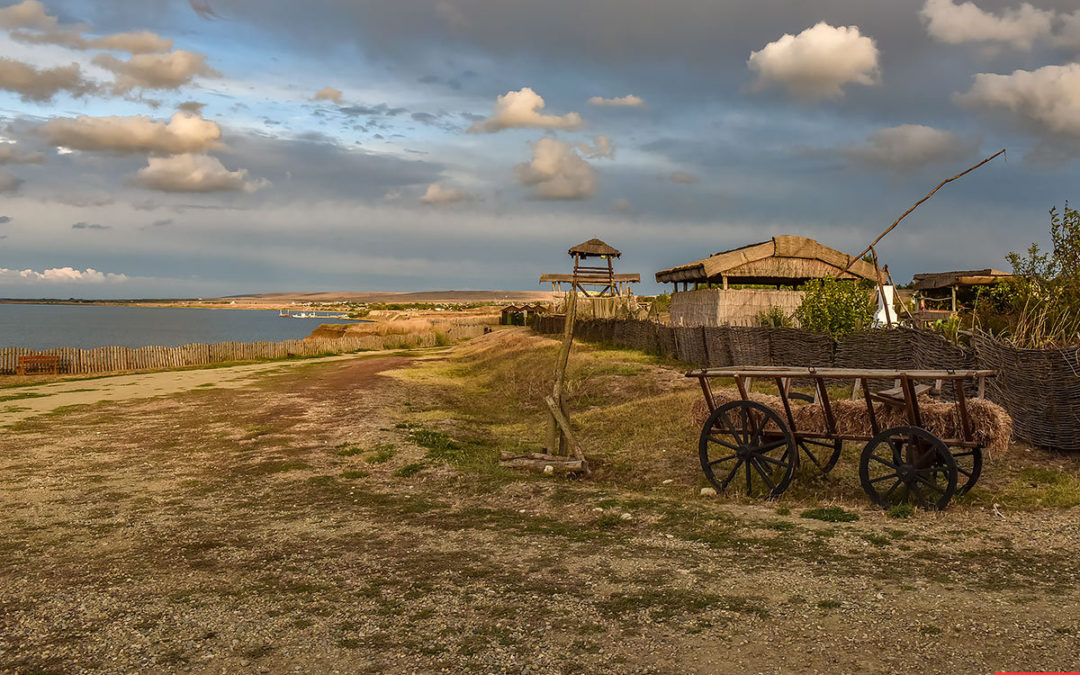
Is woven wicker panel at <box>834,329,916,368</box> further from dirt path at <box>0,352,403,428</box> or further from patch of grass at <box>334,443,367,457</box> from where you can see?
dirt path at <box>0,352,403,428</box>

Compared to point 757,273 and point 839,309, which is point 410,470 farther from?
point 757,273

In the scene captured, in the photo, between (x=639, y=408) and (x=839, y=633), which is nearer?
(x=839, y=633)

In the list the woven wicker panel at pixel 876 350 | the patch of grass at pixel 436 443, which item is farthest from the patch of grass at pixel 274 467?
the woven wicker panel at pixel 876 350

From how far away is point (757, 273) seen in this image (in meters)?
28.4

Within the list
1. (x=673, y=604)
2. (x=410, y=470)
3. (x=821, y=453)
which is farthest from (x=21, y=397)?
(x=673, y=604)

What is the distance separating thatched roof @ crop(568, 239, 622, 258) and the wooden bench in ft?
81.7

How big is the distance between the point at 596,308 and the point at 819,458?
2862 cm

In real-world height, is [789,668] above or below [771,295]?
below

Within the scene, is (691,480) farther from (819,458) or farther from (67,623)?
(67,623)

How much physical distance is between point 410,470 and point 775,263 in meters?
20.1

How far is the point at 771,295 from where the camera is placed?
93.4 feet

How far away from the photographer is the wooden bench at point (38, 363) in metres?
34.9

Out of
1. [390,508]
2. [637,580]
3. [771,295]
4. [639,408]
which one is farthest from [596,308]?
[637,580]

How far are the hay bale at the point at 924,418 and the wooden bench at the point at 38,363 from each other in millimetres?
34821
